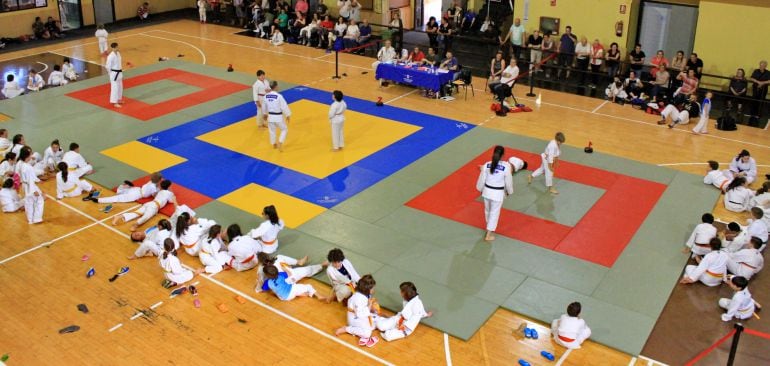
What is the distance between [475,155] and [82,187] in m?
8.98

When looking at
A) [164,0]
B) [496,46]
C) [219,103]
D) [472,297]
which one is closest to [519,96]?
[496,46]

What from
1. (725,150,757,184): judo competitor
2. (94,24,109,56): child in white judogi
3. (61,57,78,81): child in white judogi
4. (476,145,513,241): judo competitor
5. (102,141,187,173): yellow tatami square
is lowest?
(102,141,187,173): yellow tatami square

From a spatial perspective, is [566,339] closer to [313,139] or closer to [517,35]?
[313,139]

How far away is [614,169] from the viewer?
1673 centimetres

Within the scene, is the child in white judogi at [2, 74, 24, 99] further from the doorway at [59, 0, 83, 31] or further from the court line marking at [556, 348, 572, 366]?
the court line marking at [556, 348, 572, 366]

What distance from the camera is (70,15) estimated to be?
31000mm

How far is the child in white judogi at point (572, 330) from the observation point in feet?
34.6

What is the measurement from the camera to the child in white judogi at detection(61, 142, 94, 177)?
52.6 feet

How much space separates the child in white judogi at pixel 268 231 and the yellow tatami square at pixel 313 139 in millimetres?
3604

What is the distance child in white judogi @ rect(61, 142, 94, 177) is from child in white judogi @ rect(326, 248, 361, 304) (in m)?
7.58

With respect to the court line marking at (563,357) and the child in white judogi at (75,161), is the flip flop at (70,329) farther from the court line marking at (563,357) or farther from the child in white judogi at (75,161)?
the court line marking at (563,357)

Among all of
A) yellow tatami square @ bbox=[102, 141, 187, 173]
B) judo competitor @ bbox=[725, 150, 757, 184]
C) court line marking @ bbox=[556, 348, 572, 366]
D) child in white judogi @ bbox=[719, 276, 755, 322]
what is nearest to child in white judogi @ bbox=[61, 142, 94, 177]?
yellow tatami square @ bbox=[102, 141, 187, 173]

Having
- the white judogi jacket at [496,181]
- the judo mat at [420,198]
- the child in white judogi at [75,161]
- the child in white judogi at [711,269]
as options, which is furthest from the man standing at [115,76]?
the child in white judogi at [711,269]

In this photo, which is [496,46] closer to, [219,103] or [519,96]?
[519,96]
